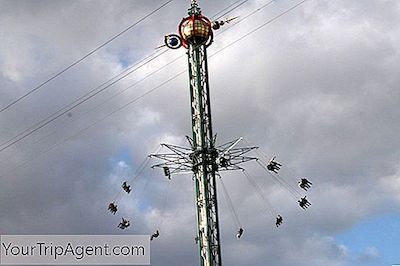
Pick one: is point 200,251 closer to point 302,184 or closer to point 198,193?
point 198,193

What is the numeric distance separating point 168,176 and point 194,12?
15118 millimetres

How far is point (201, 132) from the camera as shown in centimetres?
6819

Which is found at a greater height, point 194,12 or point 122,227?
point 194,12

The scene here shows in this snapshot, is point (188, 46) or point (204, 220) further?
point (188, 46)

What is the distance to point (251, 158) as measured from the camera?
66438mm

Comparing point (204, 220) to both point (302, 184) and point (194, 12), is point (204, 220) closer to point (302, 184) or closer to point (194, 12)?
point (302, 184)

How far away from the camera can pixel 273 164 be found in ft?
214

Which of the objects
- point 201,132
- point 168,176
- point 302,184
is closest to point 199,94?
point 201,132

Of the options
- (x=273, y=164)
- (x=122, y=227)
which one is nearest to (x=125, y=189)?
(x=122, y=227)

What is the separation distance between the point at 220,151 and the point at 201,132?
7.96ft

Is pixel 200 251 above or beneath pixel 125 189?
beneath

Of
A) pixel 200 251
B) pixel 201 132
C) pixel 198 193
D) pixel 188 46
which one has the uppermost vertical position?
pixel 188 46

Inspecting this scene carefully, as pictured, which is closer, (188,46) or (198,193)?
(198,193)

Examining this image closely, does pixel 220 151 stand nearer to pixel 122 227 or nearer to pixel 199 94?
pixel 199 94
